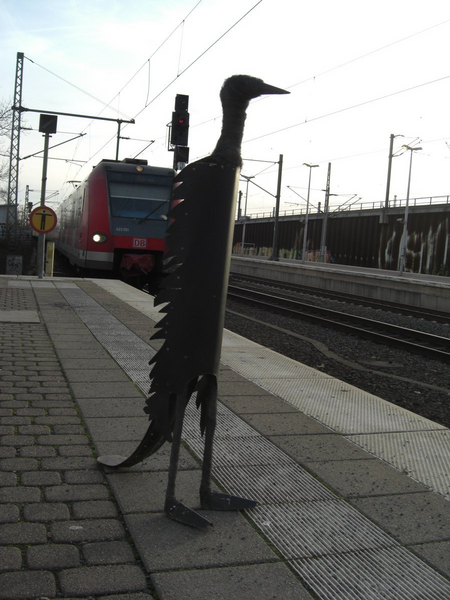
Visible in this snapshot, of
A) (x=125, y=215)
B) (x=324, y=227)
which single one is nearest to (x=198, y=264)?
(x=125, y=215)

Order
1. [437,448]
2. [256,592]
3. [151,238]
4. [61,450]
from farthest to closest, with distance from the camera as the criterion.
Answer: [151,238], [437,448], [61,450], [256,592]

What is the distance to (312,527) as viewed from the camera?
2.63 meters

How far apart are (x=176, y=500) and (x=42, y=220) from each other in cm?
1254

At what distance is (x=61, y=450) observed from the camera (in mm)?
3420

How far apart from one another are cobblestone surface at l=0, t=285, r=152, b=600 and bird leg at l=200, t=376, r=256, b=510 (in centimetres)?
40

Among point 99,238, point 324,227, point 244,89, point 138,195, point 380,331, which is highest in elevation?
point 324,227

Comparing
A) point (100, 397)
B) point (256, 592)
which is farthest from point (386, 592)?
point (100, 397)

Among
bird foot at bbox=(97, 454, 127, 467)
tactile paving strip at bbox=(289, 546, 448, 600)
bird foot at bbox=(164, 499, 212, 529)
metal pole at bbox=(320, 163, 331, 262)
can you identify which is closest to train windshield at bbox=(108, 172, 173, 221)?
bird foot at bbox=(97, 454, 127, 467)

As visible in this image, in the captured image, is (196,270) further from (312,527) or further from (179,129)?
(179,129)

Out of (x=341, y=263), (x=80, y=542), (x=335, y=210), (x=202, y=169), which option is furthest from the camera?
(x=335, y=210)

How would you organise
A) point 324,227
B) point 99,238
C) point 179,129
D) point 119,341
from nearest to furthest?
point 119,341
point 99,238
point 179,129
point 324,227

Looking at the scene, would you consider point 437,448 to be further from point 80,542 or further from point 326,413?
point 80,542

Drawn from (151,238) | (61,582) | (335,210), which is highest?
(335,210)

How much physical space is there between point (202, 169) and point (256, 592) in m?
1.63
